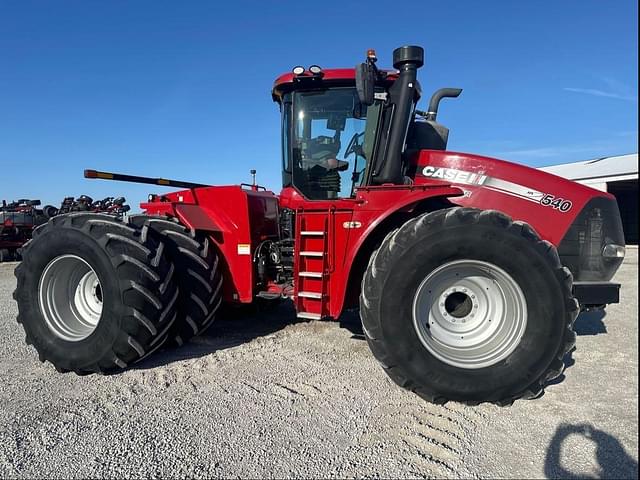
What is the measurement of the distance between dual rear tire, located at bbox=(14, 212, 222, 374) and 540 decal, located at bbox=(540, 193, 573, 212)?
3.09 m

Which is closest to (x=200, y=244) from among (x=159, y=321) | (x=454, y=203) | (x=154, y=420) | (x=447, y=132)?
(x=159, y=321)

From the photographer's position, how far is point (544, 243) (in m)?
3.09

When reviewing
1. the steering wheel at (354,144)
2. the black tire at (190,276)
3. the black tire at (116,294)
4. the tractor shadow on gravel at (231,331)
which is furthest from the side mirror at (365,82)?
the tractor shadow on gravel at (231,331)

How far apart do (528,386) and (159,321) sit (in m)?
2.88

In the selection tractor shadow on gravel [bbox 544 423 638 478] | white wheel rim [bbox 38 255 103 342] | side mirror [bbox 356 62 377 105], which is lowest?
tractor shadow on gravel [bbox 544 423 638 478]

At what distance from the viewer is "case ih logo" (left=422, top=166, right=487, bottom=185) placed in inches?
147

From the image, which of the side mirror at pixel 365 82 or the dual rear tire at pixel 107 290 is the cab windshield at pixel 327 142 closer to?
the side mirror at pixel 365 82

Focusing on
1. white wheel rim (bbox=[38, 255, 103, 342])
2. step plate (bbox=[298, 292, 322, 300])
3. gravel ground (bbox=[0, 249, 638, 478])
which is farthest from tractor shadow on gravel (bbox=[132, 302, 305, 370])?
step plate (bbox=[298, 292, 322, 300])

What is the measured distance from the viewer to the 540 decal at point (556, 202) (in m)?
3.69

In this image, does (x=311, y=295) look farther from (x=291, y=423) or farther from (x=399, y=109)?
(x=399, y=109)

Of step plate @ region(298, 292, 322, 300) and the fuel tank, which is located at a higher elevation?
the fuel tank

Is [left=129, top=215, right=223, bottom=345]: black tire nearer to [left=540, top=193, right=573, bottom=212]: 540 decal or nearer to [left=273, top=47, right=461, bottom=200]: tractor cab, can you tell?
[left=273, top=47, right=461, bottom=200]: tractor cab

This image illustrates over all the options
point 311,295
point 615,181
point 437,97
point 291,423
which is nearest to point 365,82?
point 437,97

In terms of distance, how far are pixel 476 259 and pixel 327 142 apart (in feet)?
6.47
